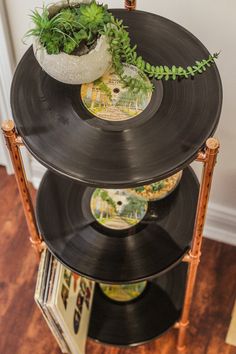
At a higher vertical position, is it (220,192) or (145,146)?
(145,146)

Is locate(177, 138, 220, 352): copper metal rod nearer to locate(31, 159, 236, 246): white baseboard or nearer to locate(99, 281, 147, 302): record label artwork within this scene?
locate(99, 281, 147, 302): record label artwork

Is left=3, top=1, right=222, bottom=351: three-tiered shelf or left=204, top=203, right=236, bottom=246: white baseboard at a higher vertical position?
left=3, top=1, right=222, bottom=351: three-tiered shelf

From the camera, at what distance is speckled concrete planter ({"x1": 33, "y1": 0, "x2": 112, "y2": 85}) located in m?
0.84

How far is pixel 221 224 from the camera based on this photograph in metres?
1.67

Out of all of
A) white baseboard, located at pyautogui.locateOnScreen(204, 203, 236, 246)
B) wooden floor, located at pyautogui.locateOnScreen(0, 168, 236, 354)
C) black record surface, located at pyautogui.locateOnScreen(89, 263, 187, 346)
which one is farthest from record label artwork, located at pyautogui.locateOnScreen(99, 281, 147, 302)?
white baseboard, located at pyautogui.locateOnScreen(204, 203, 236, 246)

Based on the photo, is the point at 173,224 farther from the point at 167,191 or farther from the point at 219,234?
the point at 219,234

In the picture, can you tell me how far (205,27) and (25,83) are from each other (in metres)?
0.44

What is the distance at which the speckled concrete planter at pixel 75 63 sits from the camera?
2.77ft

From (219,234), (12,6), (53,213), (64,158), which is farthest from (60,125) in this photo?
(219,234)

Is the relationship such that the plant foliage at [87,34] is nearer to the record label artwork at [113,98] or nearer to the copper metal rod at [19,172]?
the record label artwork at [113,98]

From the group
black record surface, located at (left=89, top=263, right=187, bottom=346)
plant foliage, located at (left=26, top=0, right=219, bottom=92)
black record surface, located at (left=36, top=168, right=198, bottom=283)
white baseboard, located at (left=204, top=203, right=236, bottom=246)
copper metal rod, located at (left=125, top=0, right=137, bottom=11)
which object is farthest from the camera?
white baseboard, located at (left=204, top=203, right=236, bottom=246)

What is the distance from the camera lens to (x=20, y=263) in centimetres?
169

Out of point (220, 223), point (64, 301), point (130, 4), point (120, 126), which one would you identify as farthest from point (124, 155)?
point (220, 223)

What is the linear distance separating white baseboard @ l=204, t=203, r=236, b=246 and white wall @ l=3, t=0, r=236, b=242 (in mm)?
156
